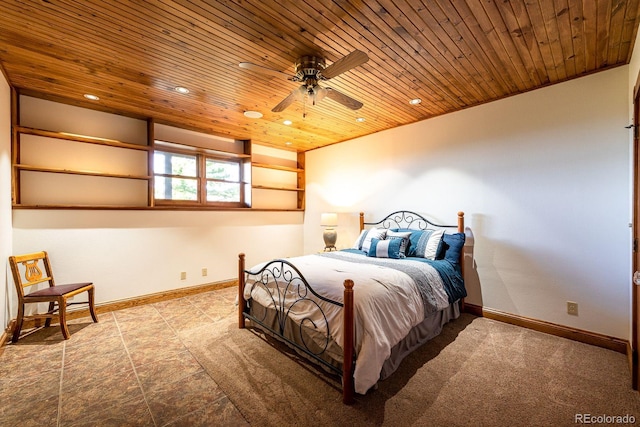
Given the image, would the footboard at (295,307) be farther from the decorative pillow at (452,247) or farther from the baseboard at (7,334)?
the baseboard at (7,334)

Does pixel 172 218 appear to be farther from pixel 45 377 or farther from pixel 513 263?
pixel 513 263

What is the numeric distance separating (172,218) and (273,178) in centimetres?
211

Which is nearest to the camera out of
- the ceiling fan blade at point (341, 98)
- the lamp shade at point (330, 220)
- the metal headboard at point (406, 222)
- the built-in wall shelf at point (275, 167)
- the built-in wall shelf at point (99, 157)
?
the ceiling fan blade at point (341, 98)

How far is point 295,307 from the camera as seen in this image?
240 centimetres

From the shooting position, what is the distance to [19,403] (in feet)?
6.08

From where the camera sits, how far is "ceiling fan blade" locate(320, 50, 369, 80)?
1.94 meters

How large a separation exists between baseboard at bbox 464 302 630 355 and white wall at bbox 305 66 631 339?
0.18 feet

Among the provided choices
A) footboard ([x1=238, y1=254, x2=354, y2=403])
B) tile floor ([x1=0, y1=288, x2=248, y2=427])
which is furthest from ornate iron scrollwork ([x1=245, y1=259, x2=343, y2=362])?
tile floor ([x1=0, y1=288, x2=248, y2=427])

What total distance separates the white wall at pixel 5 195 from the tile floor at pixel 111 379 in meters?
0.47

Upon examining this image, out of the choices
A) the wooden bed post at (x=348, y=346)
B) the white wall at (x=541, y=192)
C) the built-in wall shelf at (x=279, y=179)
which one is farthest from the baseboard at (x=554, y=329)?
the built-in wall shelf at (x=279, y=179)

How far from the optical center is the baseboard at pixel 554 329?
8.32 feet

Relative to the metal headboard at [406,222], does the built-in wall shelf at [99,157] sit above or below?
above

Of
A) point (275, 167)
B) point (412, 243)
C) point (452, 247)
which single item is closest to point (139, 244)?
point (275, 167)

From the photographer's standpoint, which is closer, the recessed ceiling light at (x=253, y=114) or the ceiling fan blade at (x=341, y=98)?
the ceiling fan blade at (x=341, y=98)
